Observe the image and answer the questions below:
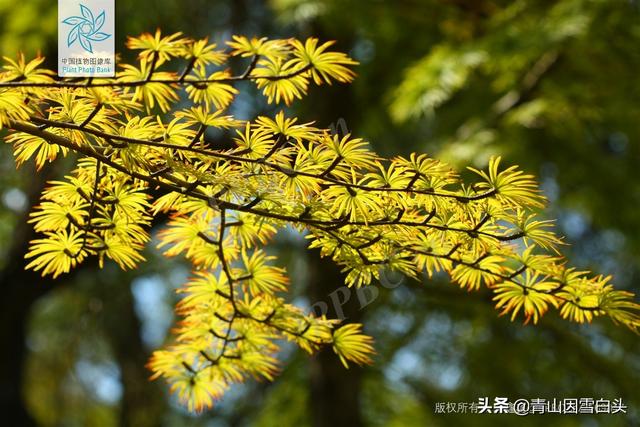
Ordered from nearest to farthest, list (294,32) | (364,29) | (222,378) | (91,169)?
1. (91,169)
2. (222,378)
3. (364,29)
4. (294,32)

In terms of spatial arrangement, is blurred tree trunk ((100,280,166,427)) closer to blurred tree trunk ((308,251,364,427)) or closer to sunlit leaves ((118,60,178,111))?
blurred tree trunk ((308,251,364,427))

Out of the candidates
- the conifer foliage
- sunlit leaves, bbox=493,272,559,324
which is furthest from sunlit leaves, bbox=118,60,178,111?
sunlit leaves, bbox=493,272,559,324

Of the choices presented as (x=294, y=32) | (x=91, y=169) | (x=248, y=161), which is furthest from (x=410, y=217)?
(x=294, y=32)

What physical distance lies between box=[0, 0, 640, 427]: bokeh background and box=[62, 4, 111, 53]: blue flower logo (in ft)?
4.79

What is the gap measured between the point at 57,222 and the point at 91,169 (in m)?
0.09

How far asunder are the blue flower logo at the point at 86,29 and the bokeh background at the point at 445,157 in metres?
1.46

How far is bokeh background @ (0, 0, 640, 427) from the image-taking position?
2898 millimetres

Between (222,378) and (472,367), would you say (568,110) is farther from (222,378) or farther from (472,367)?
(222,378)

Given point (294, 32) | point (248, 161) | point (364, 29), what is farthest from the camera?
point (294, 32)

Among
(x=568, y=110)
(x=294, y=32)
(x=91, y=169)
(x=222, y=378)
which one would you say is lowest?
(x=222, y=378)

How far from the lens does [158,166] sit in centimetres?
109

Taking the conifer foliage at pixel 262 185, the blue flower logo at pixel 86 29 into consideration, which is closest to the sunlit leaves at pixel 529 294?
the conifer foliage at pixel 262 185

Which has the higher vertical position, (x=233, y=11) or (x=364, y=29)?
(x=233, y=11)

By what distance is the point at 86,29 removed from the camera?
143cm
